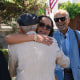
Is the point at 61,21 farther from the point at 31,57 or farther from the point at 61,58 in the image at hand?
the point at 31,57

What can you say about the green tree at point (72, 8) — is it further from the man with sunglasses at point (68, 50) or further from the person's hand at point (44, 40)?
the person's hand at point (44, 40)

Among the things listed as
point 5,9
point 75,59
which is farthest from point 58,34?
point 5,9

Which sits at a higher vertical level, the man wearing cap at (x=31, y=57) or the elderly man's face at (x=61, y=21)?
the elderly man's face at (x=61, y=21)

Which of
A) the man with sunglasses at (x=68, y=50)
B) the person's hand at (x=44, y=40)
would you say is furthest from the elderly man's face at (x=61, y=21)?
the person's hand at (x=44, y=40)

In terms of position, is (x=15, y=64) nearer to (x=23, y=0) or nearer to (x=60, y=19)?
(x=60, y=19)

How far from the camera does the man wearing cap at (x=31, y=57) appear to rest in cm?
185

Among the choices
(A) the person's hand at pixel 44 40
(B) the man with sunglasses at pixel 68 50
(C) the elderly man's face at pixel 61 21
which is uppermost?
(C) the elderly man's face at pixel 61 21

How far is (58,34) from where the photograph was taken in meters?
3.12

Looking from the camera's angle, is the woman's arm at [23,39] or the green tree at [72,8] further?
the green tree at [72,8]

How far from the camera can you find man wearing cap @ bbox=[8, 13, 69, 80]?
1.85 meters

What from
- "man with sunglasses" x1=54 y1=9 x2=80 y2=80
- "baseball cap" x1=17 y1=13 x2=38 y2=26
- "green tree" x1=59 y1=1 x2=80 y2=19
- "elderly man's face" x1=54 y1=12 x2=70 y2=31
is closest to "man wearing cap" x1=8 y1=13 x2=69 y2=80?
"baseball cap" x1=17 y1=13 x2=38 y2=26

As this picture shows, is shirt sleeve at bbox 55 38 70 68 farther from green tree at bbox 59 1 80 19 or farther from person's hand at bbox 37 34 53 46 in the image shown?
green tree at bbox 59 1 80 19

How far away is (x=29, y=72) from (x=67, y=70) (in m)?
1.21

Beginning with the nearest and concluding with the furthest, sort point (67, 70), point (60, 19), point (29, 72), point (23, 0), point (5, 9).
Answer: point (29, 72) < point (67, 70) < point (60, 19) < point (23, 0) < point (5, 9)
